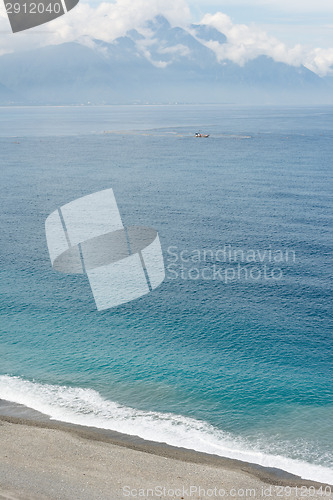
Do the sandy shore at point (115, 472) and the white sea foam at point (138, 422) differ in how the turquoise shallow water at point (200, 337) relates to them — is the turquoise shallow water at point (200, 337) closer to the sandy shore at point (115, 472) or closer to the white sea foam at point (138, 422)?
the white sea foam at point (138, 422)

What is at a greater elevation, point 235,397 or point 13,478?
point 13,478

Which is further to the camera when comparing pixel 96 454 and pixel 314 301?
pixel 314 301

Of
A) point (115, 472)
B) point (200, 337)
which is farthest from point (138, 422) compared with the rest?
point (200, 337)

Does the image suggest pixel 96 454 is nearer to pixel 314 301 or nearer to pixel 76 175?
pixel 314 301

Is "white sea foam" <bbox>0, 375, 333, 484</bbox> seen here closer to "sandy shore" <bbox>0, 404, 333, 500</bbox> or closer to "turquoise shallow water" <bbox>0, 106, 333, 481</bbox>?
"turquoise shallow water" <bbox>0, 106, 333, 481</bbox>

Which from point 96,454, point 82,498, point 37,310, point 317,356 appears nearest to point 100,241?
point 37,310

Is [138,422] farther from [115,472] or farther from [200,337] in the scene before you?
[200,337]

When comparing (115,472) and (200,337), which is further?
(200,337)
